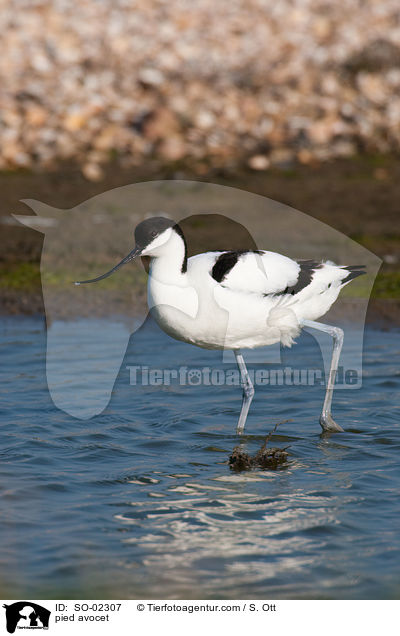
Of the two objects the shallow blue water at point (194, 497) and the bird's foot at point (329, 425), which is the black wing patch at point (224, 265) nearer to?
the shallow blue water at point (194, 497)

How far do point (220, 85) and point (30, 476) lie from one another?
8515mm

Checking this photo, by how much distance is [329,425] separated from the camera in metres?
5.94

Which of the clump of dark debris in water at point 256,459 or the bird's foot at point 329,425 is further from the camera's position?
the bird's foot at point 329,425

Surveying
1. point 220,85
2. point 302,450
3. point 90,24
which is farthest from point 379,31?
point 302,450

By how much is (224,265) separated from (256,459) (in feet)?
3.81

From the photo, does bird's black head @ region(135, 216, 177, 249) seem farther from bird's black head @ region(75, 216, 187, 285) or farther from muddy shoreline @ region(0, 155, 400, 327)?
muddy shoreline @ region(0, 155, 400, 327)

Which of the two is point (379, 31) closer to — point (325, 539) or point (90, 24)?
point (90, 24)

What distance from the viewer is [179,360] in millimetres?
7602
